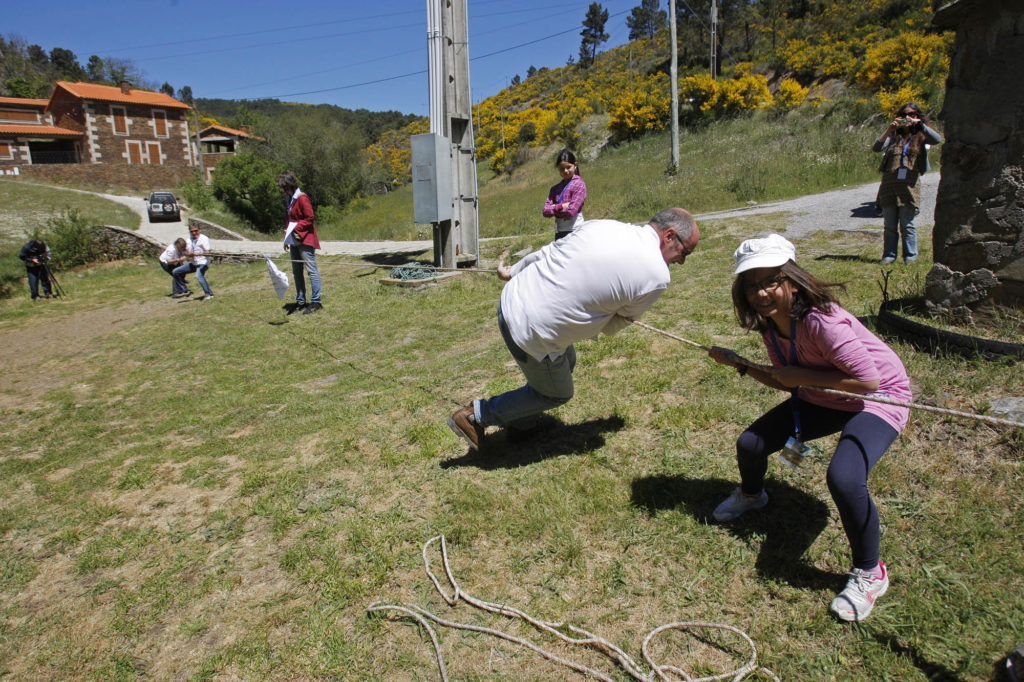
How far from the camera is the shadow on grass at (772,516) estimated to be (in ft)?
8.87

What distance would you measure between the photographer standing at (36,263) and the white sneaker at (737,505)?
18.8 metres

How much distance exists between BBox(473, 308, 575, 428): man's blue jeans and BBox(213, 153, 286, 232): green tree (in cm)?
3855

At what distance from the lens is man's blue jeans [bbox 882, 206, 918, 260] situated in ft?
22.2

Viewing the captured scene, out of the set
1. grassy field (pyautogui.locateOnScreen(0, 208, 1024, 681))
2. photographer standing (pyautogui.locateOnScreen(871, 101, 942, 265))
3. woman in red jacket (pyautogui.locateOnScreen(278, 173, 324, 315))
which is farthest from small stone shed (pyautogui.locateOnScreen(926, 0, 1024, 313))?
woman in red jacket (pyautogui.locateOnScreen(278, 173, 324, 315))

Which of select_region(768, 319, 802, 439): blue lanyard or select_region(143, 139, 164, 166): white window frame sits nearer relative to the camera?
select_region(768, 319, 802, 439): blue lanyard

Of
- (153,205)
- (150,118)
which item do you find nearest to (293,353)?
(153,205)

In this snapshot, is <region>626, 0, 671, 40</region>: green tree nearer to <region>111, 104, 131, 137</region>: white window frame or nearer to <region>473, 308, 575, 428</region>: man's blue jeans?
<region>111, 104, 131, 137</region>: white window frame

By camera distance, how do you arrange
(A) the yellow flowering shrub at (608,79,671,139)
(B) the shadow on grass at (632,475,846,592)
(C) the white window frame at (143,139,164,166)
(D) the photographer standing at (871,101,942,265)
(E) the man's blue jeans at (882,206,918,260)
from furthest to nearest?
(C) the white window frame at (143,139,164,166), (A) the yellow flowering shrub at (608,79,671,139), (E) the man's blue jeans at (882,206,918,260), (D) the photographer standing at (871,101,942,265), (B) the shadow on grass at (632,475,846,592)

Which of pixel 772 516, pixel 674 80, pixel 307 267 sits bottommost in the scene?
pixel 772 516

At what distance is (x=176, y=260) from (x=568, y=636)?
44.1 feet

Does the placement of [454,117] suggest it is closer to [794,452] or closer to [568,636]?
[794,452]

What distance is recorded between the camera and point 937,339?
13.5 feet

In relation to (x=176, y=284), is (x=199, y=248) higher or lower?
higher

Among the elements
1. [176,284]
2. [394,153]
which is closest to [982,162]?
[176,284]
